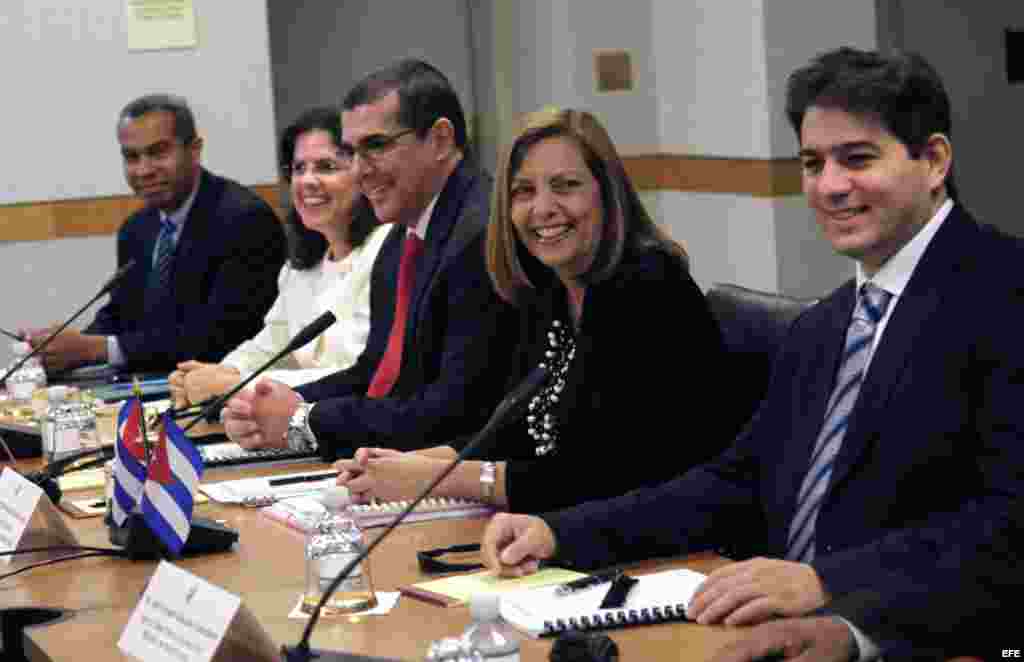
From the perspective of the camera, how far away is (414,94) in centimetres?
348

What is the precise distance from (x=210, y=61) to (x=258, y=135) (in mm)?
349

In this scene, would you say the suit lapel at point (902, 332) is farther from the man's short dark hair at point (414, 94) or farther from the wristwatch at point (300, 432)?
the man's short dark hair at point (414, 94)

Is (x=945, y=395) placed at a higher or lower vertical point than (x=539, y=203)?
lower

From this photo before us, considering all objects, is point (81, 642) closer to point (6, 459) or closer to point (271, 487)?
point (271, 487)

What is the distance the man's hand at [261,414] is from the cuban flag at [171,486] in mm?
796

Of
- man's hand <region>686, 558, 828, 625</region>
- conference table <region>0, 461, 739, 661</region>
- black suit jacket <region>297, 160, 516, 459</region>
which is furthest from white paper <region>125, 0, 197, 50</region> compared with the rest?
man's hand <region>686, 558, 828, 625</region>

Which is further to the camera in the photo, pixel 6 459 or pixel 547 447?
pixel 6 459

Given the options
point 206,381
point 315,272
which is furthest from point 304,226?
point 206,381

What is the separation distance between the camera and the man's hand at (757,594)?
1923mm

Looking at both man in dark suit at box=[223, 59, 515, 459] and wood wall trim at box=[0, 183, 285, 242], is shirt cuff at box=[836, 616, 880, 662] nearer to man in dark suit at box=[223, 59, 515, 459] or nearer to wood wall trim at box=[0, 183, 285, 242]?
man in dark suit at box=[223, 59, 515, 459]

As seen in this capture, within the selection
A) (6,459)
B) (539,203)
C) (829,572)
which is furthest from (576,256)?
(6,459)

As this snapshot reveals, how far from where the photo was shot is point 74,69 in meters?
6.61

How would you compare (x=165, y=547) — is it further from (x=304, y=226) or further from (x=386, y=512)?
(x=304, y=226)

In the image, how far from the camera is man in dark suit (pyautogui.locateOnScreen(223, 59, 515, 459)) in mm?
3219
